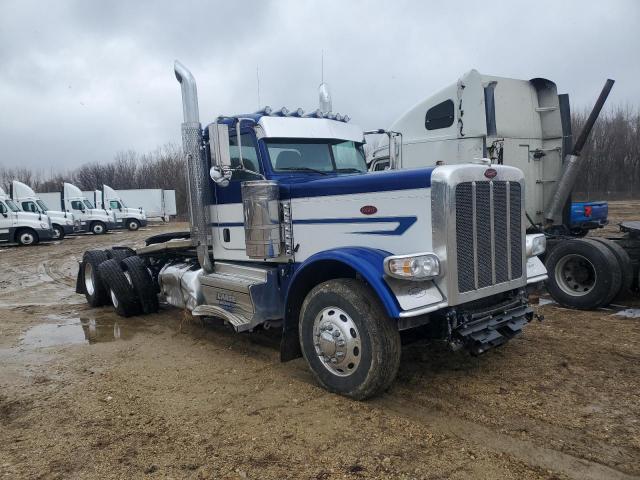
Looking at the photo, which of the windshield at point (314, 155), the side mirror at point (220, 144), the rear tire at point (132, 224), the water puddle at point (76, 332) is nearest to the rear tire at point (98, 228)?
the rear tire at point (132, 224)

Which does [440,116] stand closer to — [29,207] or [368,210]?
[368,210]

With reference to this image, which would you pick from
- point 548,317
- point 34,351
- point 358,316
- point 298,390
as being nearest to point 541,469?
point 358,316

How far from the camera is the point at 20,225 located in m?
23.9

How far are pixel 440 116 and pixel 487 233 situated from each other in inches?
201

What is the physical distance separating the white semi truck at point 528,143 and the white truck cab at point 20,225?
20.7 metres

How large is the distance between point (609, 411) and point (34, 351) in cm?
634

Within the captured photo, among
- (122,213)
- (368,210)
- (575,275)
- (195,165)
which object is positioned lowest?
(575,275)

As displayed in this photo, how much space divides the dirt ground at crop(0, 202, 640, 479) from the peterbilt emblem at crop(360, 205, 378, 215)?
159cm

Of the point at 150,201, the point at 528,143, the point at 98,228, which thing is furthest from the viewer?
the point at 150,201

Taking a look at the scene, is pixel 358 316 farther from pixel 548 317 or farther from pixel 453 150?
pixel 453 150

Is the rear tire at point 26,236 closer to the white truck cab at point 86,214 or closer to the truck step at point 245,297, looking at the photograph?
the white truck cab at point 86,214

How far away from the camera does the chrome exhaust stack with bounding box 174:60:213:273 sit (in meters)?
6.16

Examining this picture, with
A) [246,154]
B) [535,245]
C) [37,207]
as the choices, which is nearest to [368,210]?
[246,154]

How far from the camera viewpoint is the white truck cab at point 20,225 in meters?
23.5
